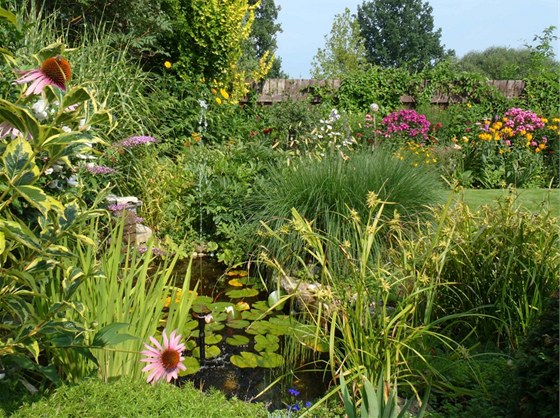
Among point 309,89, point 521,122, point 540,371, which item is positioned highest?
point 309,89

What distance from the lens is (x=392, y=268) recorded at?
3506 mm

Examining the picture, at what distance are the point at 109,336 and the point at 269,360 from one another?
1.52 metres

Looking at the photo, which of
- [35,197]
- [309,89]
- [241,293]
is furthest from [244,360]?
[309,89]

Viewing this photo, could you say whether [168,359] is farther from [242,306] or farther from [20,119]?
[242,306]

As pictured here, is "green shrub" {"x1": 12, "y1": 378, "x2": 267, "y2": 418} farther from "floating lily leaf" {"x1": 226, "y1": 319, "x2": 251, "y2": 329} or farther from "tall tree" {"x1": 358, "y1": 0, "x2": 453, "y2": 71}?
"tall tree" {"x1": 358, "y1": 0, "x2": 453, "y2": 71}

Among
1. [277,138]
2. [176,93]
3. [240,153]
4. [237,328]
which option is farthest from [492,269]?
[176,93]

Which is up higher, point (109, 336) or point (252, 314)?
point (109, 336)

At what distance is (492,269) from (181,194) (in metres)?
3.12

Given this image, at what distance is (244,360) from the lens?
132 inches

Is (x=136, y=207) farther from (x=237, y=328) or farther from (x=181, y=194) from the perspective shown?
(x=237, y=328)

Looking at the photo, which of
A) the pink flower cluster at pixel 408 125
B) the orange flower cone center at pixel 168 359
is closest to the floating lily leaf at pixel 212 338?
the orange flower cone center at pixel 168 359

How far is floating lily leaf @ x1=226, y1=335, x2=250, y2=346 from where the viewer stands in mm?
3547

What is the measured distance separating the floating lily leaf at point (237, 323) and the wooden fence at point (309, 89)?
764 cm

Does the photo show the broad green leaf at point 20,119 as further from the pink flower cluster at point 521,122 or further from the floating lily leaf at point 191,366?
the pink flower cluster at point 521,122
